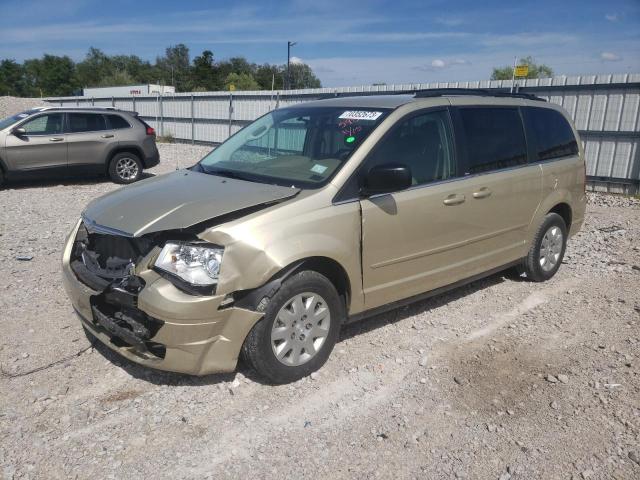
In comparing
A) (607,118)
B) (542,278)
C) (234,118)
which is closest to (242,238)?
(542,278)

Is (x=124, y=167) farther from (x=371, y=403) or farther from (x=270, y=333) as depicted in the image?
(x=371, y=403)

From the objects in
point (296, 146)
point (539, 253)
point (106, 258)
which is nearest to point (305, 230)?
point (296, 146)

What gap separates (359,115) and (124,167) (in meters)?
9.29

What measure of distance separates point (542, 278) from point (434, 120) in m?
2.41

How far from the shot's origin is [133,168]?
12016mm

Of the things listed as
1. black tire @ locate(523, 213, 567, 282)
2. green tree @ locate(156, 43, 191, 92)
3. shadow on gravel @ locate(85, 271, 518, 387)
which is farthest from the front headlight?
green tree @ locate(156, 43, 191, 92)

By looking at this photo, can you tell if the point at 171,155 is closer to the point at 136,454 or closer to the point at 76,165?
the point at 76,165

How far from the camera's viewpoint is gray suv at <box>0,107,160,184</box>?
34.8ft

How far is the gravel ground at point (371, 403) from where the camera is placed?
2.71 m

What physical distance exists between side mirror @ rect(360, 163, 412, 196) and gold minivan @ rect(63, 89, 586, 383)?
10mm

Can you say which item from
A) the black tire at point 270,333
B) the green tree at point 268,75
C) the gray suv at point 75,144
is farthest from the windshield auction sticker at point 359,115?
the green tree at point 268,75

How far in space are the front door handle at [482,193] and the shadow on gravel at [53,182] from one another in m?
9.90

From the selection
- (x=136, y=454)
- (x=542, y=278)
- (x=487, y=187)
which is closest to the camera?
(x=136, y=454)

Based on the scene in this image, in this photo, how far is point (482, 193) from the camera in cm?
437
